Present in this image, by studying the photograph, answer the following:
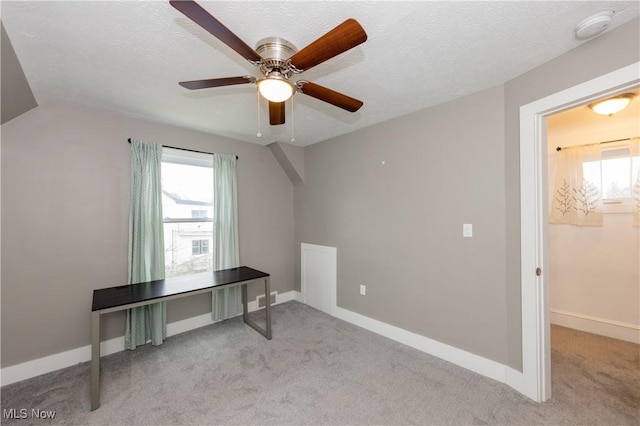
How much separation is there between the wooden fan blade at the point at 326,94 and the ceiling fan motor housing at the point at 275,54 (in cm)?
12

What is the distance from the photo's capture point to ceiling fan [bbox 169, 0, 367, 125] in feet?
3.32

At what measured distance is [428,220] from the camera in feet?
8.33

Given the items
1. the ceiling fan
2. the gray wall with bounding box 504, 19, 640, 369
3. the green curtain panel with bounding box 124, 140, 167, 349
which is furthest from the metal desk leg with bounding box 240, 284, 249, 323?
the gray wall with bounding box 504, 19, 640, 369

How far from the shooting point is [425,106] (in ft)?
8.21

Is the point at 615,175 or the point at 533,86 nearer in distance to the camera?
the point at 533,86

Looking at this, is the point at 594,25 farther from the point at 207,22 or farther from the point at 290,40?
the point at 207,22

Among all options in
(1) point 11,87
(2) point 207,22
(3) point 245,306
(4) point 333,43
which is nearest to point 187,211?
(3) point 245,306

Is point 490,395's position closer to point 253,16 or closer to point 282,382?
point 282,382

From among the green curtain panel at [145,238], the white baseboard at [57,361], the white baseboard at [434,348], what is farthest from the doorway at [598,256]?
the white baseboard at [57,361]

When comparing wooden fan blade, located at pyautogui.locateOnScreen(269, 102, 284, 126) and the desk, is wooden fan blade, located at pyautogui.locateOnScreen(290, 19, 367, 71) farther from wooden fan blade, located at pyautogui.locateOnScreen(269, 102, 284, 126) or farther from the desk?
the desk

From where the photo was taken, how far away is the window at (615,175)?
104 inches

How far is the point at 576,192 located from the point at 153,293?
468cm

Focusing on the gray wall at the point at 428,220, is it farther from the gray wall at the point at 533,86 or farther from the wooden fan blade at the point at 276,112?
the wooden fan blade at the point at 276,112

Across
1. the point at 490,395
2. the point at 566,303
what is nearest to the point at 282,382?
the point at 490,395
